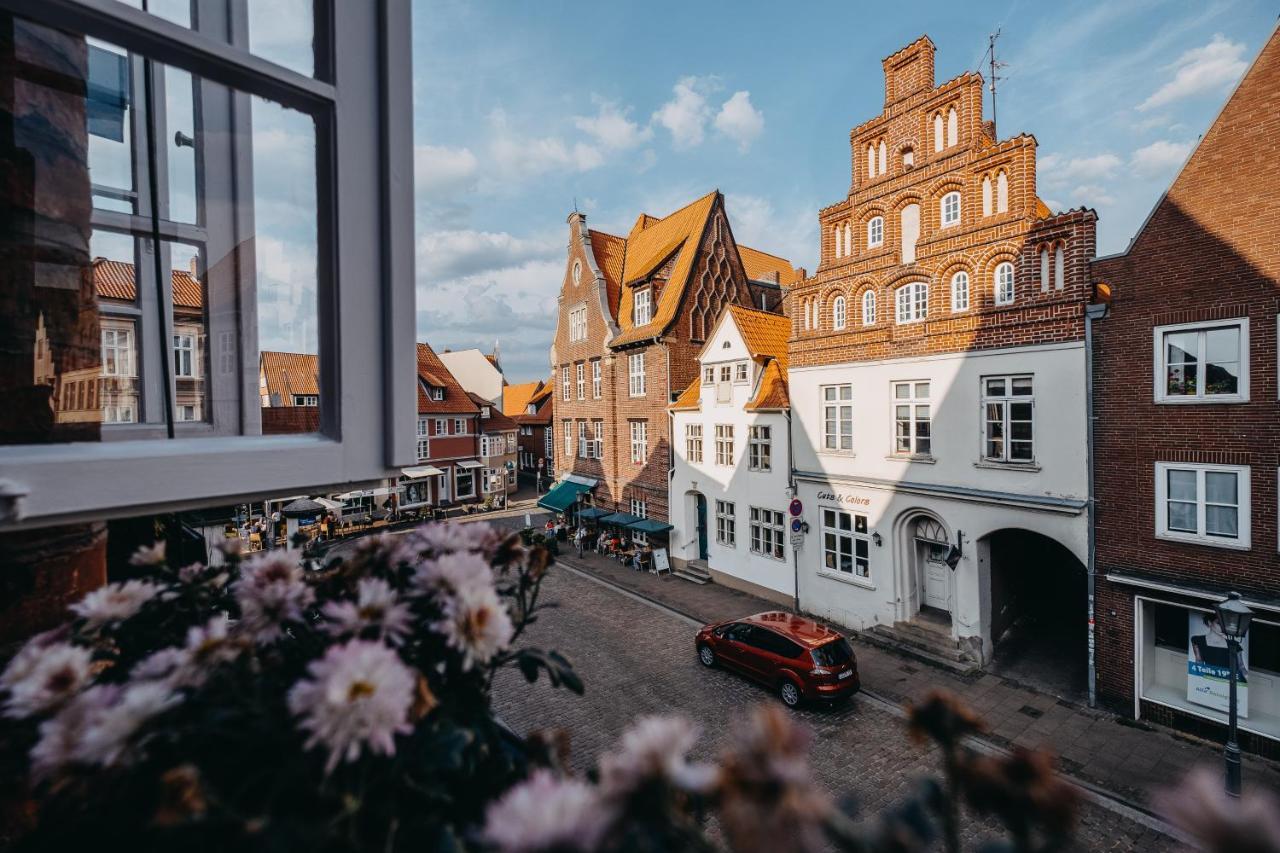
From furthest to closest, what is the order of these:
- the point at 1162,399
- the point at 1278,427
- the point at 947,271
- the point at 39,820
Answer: the point at 947,271
the point at 1162,399
the point at 1278,427
the point at 39,820

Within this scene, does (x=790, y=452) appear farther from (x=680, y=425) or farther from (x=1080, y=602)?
(x=1080, y=602)

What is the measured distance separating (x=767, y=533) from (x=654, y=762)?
18.4m

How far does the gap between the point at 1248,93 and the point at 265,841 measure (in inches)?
625

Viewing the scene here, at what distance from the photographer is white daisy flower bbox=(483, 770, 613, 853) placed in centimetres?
102

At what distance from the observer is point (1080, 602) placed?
1673cm

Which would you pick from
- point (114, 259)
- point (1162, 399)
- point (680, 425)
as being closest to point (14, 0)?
point (114, 259)

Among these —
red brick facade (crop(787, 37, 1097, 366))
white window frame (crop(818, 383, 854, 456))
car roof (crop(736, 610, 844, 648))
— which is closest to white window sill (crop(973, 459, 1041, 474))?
red brick facade (crop(787, 37, 1097, 366))

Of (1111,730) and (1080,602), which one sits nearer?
(1111,730)

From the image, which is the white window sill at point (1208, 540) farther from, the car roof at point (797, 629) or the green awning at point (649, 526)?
the green awning at point (649, 526)

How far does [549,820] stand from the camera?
1.06 m

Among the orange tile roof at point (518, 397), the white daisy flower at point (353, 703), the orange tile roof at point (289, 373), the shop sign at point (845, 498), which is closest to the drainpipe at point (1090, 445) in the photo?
the shop sign at point (845, 498)

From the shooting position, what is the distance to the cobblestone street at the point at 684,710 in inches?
347

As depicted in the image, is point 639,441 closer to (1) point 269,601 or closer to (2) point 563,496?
(2) point 563,496

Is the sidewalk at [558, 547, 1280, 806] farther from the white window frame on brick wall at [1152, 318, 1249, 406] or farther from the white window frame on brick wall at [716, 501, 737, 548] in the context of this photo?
the white window frame on brick wall at [1152, 318, 1249, 406]
